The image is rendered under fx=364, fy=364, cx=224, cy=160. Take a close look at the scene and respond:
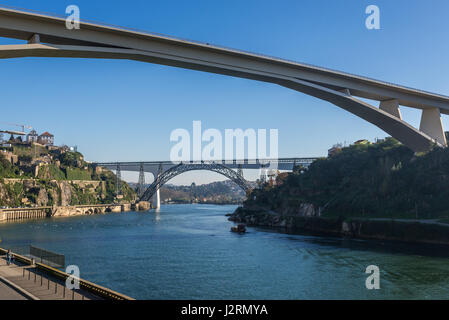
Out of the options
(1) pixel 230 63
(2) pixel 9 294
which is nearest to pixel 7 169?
(1) pixel 230 63

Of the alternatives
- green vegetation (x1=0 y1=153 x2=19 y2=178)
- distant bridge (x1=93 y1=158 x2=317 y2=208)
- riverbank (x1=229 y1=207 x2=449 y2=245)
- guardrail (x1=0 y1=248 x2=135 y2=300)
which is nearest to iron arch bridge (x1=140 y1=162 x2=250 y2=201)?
distant bridge (x1=93 y1=158 x2=317 y2=208)

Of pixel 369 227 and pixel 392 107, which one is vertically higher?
pixel 392 107

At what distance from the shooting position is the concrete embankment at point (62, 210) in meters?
74.7

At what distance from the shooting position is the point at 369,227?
133 feet

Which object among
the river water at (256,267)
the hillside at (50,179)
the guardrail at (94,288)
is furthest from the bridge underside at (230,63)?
the hillside at (50,179)

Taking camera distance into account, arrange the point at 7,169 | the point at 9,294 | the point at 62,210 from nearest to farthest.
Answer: the point at 9,294 < the point at 62,210 < the point at 7,169

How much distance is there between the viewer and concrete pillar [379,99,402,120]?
34219 mm

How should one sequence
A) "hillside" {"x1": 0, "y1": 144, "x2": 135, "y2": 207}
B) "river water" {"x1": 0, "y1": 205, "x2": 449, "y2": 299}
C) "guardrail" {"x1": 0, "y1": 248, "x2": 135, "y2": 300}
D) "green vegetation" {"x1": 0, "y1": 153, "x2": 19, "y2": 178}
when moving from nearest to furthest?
1. "guardrail" {"x1": 0, "y1": 248, "x2": 135, "y2": 300}
2. "river water" {"x1": 0, "y1": 205, "x2": 449, "y2": 299}
3. "hillside" {"x1": 0, "y1": 144, "x2": 135, "y2": 207}
4. "green vegetation" {"x1": 0, "y1": 153, "x2": 19, "y2": 178}

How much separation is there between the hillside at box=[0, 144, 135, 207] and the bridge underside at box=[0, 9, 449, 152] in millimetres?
72864

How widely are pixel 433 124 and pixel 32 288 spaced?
39.4 m
